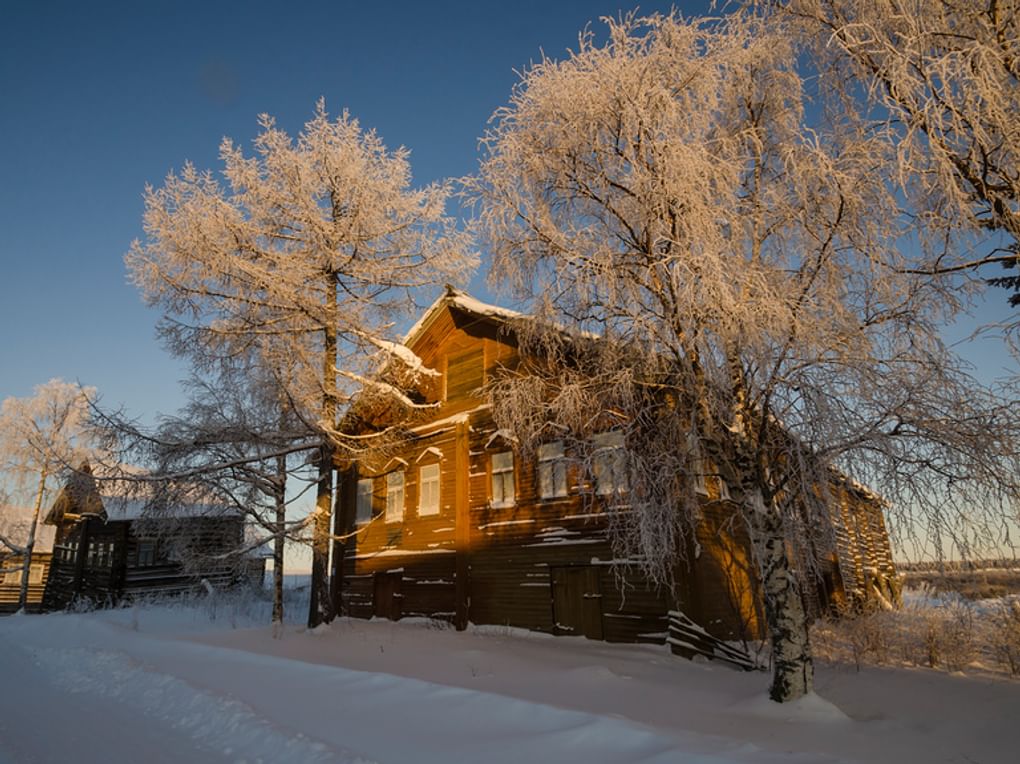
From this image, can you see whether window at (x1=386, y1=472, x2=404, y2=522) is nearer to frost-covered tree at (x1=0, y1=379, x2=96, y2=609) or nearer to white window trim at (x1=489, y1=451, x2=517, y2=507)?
white window trim at (x1=489, y1=451, x2=517, y2=507)

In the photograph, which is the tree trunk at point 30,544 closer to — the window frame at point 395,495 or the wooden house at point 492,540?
the wooden house at point 492,540

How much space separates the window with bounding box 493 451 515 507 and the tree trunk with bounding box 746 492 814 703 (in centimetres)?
856

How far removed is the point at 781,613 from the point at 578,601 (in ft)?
22.4

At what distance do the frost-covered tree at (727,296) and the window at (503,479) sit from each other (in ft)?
20.9

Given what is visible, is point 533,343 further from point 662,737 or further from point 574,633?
point 574,633

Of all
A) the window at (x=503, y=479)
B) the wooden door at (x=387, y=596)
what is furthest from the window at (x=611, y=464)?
the wooden door at (x=387, y=596)

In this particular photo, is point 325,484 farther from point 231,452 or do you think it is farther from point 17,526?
point 17,526

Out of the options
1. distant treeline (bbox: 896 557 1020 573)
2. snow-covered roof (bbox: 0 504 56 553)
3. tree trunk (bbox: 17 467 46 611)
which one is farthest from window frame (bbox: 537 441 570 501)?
snow-covered roof (bbox: 0 504 56 553)

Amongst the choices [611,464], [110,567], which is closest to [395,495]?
[611,464]

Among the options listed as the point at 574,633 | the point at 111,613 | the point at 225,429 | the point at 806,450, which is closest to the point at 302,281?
Answer: the point at 225,429

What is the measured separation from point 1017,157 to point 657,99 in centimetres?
419

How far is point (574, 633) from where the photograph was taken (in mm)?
13766

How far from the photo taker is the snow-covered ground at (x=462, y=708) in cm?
554

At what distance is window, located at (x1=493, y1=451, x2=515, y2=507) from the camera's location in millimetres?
15844
